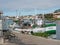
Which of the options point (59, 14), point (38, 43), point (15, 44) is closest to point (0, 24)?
point (15, 44)

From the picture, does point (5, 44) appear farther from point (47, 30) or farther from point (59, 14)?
point (59, 14)

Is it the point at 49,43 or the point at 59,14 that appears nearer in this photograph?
the point at 49,43

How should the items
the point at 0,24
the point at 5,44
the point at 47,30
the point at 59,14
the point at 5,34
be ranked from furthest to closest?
the point at 59,14, the point at 47,30, the point at 5,34, the point at 0,24, the point at 5,44

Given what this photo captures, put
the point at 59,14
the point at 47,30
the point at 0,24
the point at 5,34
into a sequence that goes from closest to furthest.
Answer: the point at 0,24
the point at 5,34
the point at 47,30
the point at 59,14

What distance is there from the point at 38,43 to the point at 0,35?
9.06 ft

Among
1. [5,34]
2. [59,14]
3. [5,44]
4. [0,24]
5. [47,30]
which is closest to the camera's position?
[5,44]

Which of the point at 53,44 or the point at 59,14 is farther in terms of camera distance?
the point at 59,14

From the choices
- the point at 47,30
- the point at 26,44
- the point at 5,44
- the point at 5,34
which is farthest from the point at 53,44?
the point at 47,30

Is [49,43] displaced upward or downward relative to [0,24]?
downward

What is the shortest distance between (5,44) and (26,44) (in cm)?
139

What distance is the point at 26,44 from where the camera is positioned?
48.5 feet

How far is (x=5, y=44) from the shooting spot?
1465cm

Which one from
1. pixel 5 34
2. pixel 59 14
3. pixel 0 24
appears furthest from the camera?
pixel 59 14

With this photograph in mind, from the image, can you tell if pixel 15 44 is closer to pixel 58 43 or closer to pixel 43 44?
pixel 43 44
